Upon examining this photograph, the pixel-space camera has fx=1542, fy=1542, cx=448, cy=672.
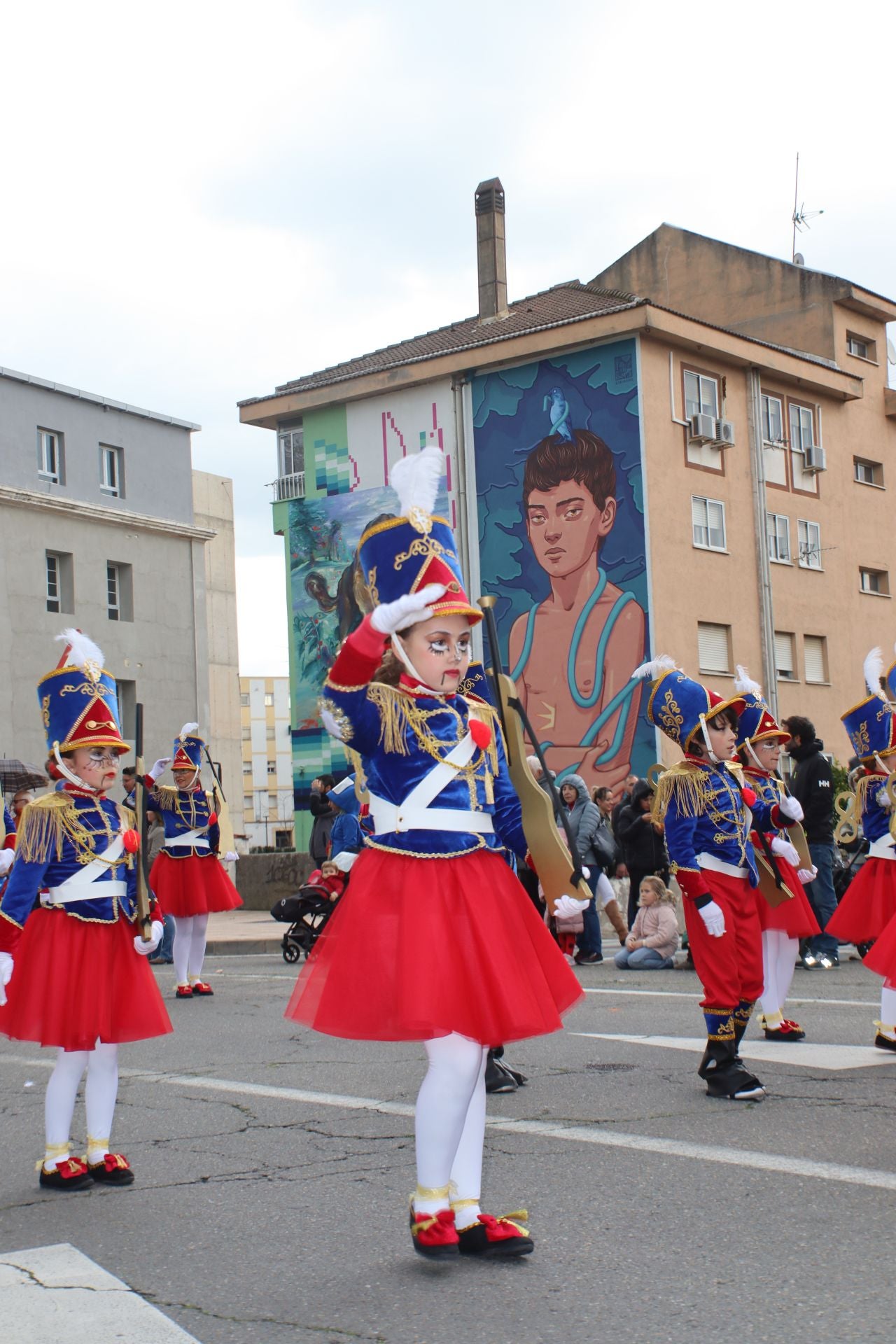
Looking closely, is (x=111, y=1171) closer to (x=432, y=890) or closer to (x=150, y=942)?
(x=150, y=942)

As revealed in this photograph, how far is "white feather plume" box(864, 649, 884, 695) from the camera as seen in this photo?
9961mm

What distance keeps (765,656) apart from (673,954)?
2386 centimetres

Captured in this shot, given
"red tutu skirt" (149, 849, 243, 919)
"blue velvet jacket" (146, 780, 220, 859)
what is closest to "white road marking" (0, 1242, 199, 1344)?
"red tutu skirt" (149, 849, 243, 919)

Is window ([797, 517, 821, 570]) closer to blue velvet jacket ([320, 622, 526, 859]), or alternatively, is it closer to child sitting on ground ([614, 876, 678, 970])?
child sitting on ground ([614, 876, 678, 970])

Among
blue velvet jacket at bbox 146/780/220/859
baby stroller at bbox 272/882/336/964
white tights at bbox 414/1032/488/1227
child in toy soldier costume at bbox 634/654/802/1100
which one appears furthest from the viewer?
baby stroller at bbox 272/882/336/964

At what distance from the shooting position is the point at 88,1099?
6098mm

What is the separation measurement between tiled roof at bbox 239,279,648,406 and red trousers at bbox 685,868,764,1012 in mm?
28672

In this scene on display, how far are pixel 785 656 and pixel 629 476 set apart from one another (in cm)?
664

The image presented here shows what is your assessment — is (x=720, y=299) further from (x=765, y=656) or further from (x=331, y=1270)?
(x=331, y=1270)

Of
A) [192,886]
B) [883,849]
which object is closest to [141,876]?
[883,849]

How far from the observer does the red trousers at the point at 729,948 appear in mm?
7543

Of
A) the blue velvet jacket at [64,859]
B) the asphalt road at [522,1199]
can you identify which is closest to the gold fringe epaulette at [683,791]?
the asphalt road at [522,1199]

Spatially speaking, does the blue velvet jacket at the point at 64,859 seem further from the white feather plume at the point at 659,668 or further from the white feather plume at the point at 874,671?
the white feather plume at the point at 874,671

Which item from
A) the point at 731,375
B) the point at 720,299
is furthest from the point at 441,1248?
the point at 720,299
